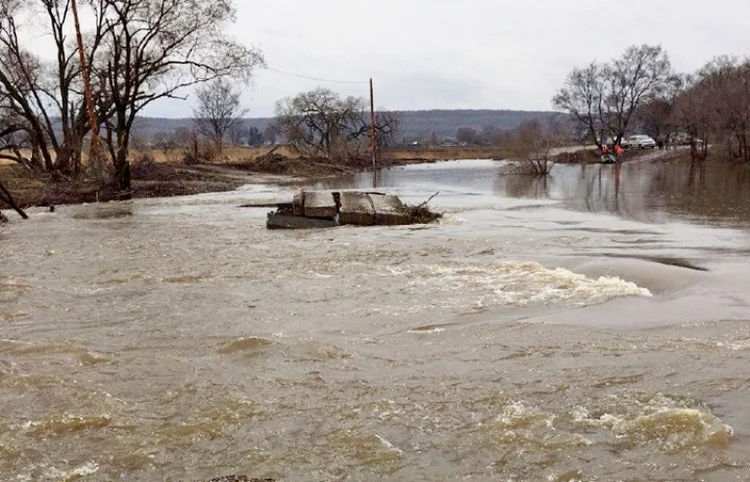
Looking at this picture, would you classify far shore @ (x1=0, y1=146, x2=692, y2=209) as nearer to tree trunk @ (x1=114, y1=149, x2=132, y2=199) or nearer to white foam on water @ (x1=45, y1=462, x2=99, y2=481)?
tree trunk @ (x1=114, y1=149, x2=132, y2=199)

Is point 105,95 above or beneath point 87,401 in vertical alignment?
above

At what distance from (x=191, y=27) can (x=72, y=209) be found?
43.3 ft

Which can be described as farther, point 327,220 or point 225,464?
point 327,220

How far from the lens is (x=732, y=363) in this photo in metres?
6.01

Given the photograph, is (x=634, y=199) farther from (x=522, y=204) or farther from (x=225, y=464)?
(x=225, y=464)

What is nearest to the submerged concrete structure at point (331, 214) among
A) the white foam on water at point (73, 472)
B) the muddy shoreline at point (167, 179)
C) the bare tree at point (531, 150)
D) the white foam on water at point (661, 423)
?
the muddy shoreline at point (167, 179)

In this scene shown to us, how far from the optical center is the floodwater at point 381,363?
445 centimetres

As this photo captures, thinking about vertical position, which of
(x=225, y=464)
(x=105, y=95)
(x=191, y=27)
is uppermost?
(x=191, y=27)

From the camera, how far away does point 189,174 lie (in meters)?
44.6

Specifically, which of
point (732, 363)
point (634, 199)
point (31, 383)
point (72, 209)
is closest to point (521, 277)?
point (732, 363)

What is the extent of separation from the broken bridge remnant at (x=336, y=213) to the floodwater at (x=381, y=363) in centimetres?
446

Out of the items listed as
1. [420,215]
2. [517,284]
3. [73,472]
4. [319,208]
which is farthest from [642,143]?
[73,472]

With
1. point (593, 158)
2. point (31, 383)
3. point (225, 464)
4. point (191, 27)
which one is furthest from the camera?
point (593, 158)

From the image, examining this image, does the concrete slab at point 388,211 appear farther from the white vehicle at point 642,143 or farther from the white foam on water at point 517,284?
the white vehicle at point 642,143
